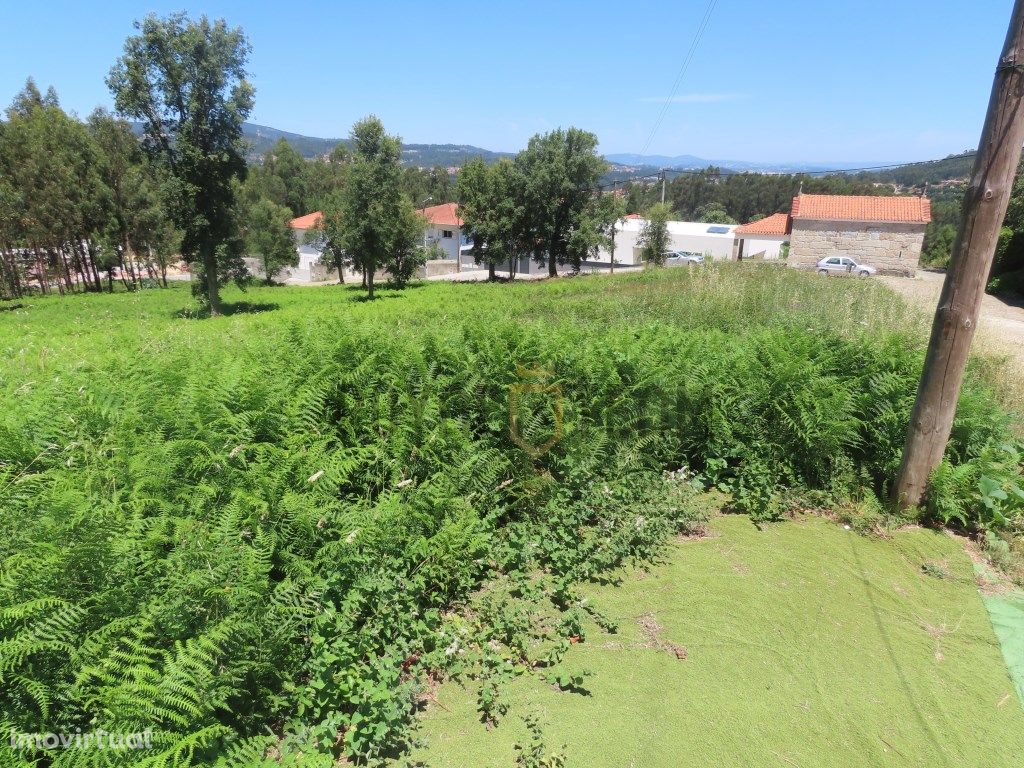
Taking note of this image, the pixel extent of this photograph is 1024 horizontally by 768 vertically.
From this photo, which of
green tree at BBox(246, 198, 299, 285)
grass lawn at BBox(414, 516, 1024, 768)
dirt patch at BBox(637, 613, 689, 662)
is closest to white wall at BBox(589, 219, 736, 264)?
green tree at BBox(246, 198, 299, 285)

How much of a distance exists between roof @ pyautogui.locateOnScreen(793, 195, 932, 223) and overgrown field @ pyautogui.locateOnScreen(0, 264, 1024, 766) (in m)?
36.0

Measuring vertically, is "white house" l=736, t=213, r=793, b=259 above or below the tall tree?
below

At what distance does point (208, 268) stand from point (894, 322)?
3037 centimetres

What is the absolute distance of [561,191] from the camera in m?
42.4

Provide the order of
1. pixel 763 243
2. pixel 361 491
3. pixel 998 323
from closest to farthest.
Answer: pixel 361 491 → pixel 998 323 → pixel 763 243

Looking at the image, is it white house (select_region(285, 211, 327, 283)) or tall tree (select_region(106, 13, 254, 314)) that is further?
white house (select_region(285, 211, 327, 283))

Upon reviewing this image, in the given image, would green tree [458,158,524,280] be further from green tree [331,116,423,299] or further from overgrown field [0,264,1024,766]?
overgrown field [0,264,1024,766]

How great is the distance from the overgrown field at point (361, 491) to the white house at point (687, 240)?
5180 cm

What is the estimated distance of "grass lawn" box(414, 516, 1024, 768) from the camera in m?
2.89

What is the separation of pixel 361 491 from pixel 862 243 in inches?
1674

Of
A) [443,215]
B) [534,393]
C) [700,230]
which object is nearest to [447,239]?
[443,215]

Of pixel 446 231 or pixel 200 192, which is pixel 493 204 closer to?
pixel 200 192

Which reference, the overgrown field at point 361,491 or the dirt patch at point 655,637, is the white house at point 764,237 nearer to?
the overgrown field at point 361,491

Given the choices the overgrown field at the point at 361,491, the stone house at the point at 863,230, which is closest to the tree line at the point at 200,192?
the stone house at the point at 863,230
